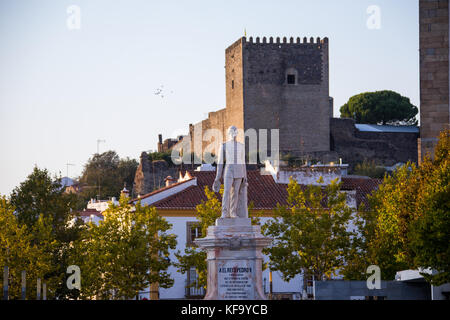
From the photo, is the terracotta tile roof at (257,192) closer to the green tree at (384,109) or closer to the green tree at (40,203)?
the green tree at (40,203)

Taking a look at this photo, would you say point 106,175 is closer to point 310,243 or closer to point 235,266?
point 310,243

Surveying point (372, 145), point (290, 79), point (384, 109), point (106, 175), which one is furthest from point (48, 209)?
point (384, 109)

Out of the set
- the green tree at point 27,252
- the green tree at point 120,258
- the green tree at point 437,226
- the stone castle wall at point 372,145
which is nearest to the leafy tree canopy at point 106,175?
the stone castle wall at point 372,145

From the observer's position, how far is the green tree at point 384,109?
5241 inches

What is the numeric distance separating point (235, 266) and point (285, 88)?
287 feet

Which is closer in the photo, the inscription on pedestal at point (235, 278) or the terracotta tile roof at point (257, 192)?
the inscription on pedestal at point (235, 278)

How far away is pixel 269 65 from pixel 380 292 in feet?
235

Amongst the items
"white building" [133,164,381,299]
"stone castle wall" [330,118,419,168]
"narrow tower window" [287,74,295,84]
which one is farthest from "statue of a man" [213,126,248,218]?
"stone castle wall" [330,118,419,168]

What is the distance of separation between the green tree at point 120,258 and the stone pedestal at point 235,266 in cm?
2077

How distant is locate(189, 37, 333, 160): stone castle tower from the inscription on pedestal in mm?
85866

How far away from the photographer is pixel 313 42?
4567 inches
